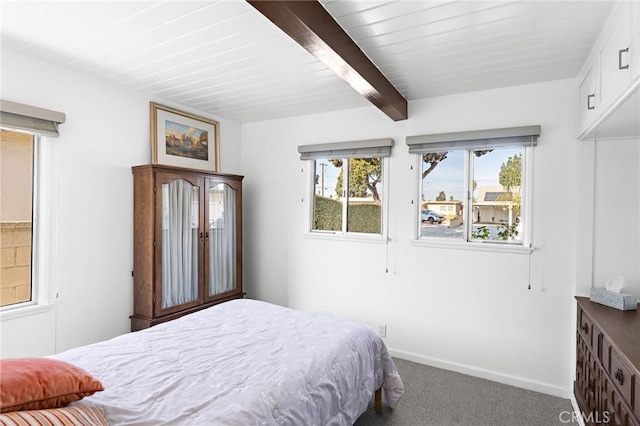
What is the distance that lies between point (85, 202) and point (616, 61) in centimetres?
363

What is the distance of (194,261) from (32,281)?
1.22m

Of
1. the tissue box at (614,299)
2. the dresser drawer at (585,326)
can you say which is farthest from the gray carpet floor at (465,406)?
the tissue box at (614,299)

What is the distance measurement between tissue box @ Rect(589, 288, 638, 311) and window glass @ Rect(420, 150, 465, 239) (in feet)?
3.57

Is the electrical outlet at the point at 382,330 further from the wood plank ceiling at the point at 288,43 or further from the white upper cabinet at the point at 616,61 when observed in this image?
the white upper cabinet at the point at 616,61

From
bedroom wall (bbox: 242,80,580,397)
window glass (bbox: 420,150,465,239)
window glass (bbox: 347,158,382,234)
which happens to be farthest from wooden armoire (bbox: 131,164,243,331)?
window glass (bbox: 420,150,465,239)

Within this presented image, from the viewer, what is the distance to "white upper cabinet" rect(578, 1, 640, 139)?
1.54 m

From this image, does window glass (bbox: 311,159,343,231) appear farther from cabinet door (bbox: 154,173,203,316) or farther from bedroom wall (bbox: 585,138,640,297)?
bedroom wall (bbox: 585,138,640,297)

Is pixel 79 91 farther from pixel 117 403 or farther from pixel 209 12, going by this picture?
pixel 117 403

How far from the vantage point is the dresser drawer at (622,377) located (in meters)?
1.48

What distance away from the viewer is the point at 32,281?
268 cm

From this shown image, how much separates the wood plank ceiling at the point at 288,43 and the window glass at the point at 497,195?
2.02 feet

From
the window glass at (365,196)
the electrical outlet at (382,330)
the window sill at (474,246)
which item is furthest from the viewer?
the window glass at (365,196)

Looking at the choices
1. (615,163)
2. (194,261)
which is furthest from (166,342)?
(615,163)

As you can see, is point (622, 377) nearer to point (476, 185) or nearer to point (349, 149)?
point (476, 185)
